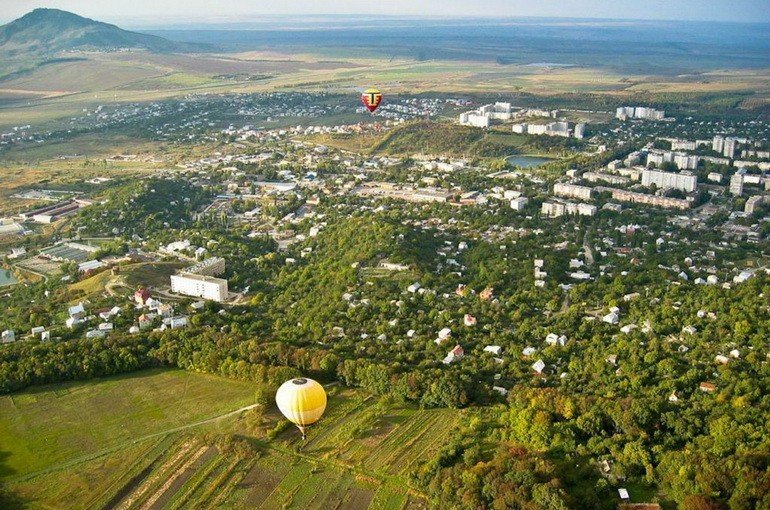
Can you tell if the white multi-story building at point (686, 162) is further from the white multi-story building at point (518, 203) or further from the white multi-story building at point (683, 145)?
the white multi-story building at point (518, 203)

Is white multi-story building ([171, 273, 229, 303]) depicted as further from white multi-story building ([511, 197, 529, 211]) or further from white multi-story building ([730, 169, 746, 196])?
white multi-story building ([730, 169, 746, 196])

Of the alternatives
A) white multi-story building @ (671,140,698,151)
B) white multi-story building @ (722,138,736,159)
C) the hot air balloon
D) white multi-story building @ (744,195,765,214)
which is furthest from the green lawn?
white multi-story building @ (671,140,698,151)

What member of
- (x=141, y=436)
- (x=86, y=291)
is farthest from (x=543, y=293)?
(x=86, y=291)

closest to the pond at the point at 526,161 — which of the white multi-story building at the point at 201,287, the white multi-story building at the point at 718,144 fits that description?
the white multi-story building at the point at 718,144

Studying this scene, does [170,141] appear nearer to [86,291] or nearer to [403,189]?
[403,189]

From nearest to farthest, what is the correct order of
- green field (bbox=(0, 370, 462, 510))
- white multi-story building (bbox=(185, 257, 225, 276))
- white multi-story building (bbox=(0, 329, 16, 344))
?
1. green field (bbox=(0, 370, 462, 510))
2. white multi-story building (bbox=(0, 329, 16, 344))
3. white multi-story building (bbox=(185, 257, 225, 276))

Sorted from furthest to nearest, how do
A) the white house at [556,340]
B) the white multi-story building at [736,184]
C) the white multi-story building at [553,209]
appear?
the white multi-story building at [736,184], the white multi-story building at [553,209], the white house at [556,340]
